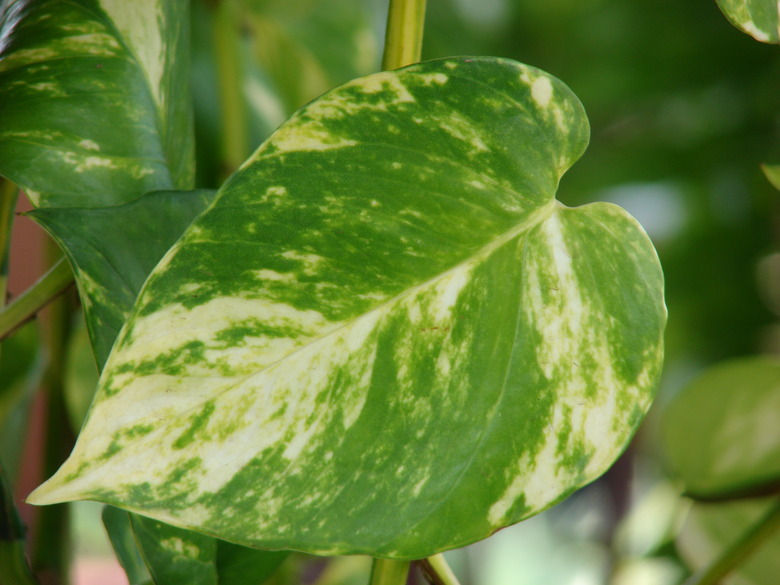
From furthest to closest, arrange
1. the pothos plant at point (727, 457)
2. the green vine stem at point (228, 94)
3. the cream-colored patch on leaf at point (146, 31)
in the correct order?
the pothos plant at point (727, 457) → the green vine stem at point (228, 94) → the cream-colored patch on leaf at point (146, 31)

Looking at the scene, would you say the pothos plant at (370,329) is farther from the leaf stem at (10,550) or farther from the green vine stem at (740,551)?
the green vine stem at (740,551)

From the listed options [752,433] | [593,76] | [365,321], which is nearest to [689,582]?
[752,433]

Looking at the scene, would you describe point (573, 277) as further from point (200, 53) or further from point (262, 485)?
point (200, 53)

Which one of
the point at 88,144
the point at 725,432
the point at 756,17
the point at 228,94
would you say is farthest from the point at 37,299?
the point at 725,432

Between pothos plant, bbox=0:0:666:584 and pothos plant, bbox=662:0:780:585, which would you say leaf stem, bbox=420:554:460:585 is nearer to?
pothos plant, bbox=0:0:666:584

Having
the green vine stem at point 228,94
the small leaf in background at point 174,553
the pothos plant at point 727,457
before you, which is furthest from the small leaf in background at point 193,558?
the pothos plant at point 727,457
